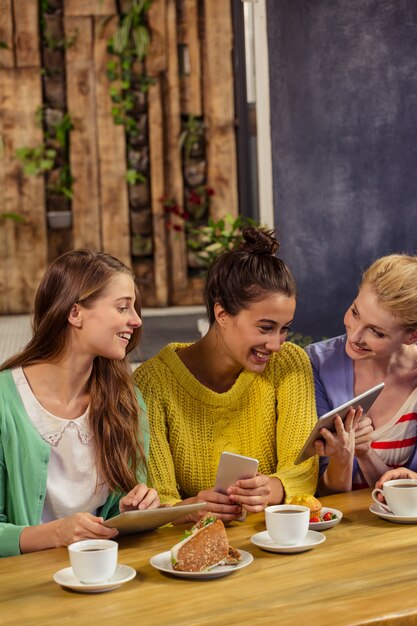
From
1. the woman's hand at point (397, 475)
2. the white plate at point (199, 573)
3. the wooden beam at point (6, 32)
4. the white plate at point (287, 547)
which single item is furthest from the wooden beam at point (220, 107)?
the white plate at point (199, 573)

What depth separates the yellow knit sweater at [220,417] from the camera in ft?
8.41

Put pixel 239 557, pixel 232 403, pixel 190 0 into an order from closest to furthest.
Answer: pixel 239 557 → pixel 232 403 → pixel 190 0

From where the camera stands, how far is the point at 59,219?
8.28 m

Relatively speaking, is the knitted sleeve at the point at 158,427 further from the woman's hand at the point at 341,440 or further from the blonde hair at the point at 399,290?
the blonde hair at the point at 399,290

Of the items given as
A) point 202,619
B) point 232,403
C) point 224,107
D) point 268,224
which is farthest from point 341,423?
point 224,107

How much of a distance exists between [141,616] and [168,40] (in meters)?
7.12

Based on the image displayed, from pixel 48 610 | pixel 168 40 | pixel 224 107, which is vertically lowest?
pixel 48 610

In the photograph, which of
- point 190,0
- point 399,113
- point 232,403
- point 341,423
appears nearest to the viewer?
point 341,423

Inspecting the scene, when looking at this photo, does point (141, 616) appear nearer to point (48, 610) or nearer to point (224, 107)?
point (48, 610)

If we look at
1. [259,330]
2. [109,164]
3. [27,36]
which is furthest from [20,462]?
[27,36]

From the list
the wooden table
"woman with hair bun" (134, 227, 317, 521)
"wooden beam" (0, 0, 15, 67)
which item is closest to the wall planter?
"wooden beam" (0, 0, 15, 67)

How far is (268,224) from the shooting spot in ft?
15.7

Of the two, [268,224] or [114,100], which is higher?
[114,100]

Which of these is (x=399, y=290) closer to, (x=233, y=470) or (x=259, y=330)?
(x=259, y=330)
